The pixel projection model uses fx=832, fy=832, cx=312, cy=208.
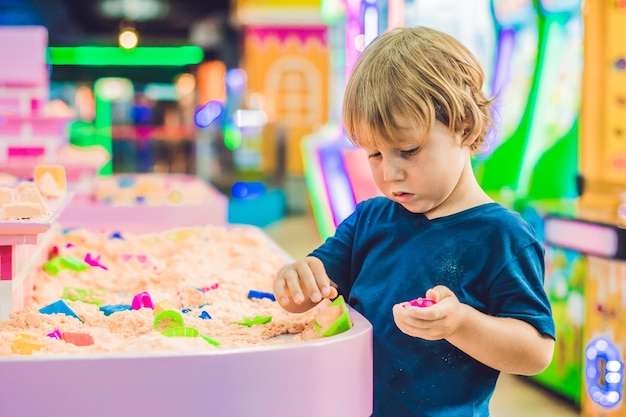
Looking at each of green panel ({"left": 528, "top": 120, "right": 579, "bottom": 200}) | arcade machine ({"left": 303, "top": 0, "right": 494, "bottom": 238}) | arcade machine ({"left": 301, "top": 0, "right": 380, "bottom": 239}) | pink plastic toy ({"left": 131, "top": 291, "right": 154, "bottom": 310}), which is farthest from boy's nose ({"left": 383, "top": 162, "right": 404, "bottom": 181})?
arcade machine ({"left": 301, "top": 0, "right": 380, "bottom": 239})

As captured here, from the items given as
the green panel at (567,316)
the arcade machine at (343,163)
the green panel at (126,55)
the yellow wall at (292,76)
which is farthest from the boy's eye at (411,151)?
the yellow wall at (292,76)

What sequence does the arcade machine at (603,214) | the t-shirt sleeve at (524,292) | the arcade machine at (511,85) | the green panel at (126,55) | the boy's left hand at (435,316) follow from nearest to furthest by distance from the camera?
the boy's left hand at (435,316)
the t-shirt sleeve at (524,292)
the arcade machine at (603,214)
the arcade machine at (511,85)
the green panel at (126,55)

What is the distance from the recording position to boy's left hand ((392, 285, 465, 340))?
3.78 ft

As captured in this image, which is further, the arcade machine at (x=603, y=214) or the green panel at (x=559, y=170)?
the green panel at (x=559, y=170)

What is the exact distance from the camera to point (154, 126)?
12273 mm

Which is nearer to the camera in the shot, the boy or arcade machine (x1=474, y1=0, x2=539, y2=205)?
the boy

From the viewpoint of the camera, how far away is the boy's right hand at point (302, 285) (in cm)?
146

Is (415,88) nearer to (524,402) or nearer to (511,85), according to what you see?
(524,402)

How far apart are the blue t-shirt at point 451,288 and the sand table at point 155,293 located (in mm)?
146

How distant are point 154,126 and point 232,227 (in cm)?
966

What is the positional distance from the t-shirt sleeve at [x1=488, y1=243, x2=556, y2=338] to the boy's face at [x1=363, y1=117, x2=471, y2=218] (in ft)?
0.56

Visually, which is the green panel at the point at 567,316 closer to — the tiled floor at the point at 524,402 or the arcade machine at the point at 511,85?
the tiled floor at the point at 524,402

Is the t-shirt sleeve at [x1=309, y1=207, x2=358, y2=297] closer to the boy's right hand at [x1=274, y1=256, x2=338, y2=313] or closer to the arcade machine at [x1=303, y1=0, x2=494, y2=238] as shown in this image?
the boy's right hand at [x1=274, y1=256, x2=338, y2=313]

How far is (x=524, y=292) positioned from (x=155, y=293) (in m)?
0.89
